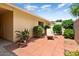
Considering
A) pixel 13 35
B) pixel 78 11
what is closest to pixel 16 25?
pixel 13 35

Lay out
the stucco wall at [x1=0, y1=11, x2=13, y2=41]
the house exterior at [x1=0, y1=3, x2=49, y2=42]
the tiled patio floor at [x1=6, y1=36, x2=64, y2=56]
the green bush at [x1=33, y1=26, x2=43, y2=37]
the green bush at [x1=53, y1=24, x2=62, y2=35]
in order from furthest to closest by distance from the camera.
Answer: the green bush at [x1=53, y1=24, x2=62, y2=35] < the green bush at [x1=33, y1=26, x2=43, y2=37] < the stucco wall at [x1=0, y1=11, x2=13, y2=41] < the house exterior at [x1=0, y1=3, x2=49, y2=42] < the tiled patio floor at [x1=6, y1=36, x2=64, y2=56]

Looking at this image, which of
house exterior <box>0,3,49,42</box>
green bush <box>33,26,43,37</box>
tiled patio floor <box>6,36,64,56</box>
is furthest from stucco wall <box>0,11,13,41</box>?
green bush <box>33,26,43,37</box>

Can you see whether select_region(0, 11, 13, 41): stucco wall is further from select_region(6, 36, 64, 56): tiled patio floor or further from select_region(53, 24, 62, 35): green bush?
select_region(53, 24, 62, 35): green bush

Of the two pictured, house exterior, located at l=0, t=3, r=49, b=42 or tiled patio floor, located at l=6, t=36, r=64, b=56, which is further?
house exterior, located at l=0, t=3, r=49, b=42

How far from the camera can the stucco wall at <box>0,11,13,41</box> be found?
35.5 feet

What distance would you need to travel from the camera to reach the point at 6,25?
38.0ft

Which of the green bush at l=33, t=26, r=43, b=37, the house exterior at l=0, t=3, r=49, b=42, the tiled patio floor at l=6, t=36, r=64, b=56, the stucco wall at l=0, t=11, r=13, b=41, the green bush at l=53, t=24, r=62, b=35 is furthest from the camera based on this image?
the green bush at l=53, t=24, r=62, b=35

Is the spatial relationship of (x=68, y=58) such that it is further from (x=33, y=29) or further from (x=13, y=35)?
(x=33, y=29)

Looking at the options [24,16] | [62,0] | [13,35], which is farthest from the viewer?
[24,16]

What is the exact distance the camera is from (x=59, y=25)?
22250 mm

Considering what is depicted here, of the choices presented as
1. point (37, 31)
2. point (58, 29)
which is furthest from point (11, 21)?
point (58, 29)

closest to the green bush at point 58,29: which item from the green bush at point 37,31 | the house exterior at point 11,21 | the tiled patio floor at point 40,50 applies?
the green bush at point 37,31

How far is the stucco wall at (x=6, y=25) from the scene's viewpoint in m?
10.8

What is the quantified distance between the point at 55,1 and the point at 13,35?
5086 mm
